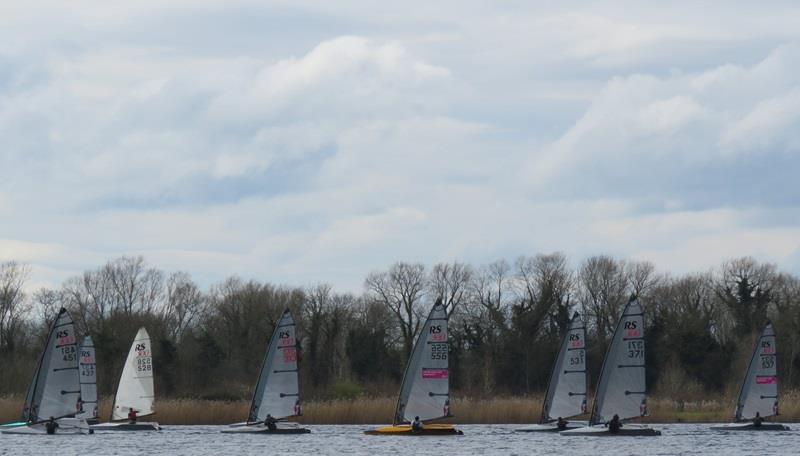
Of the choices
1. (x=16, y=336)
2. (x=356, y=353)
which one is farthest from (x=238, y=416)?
(x=16, y=336)

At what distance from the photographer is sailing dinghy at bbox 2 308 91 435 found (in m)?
55.3

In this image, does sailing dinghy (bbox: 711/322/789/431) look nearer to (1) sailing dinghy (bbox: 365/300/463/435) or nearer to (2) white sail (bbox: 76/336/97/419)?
(1) sailing dinghy (bbox: 365/300/463/435)

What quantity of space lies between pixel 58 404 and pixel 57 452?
26.3 ft

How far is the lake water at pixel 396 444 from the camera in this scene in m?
48.0

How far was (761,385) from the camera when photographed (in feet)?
194

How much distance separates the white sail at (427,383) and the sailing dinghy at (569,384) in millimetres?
5994

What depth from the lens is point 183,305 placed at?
111 m

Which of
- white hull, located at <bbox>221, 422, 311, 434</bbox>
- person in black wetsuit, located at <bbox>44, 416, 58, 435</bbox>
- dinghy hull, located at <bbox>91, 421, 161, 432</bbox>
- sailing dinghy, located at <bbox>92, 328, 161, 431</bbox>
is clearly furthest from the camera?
sailing dinghy, located at <bbox>92, 328, 161, 431</bbox>

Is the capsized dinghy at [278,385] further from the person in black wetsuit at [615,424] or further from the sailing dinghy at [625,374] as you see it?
the person in black wetsuit at [615,424]

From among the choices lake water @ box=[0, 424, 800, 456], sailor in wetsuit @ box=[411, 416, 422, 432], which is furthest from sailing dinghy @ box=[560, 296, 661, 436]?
sailor in wetsuit @ box=[411, 416, 422, 432]

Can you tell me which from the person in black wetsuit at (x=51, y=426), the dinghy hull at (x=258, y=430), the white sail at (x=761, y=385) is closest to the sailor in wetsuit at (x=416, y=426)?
the dinghy hull at (x=258, y=430)

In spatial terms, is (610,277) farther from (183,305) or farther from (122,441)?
(122,441)

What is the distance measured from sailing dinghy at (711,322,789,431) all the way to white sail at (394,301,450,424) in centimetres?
1313

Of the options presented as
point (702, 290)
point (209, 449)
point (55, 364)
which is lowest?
point (209, 449)
